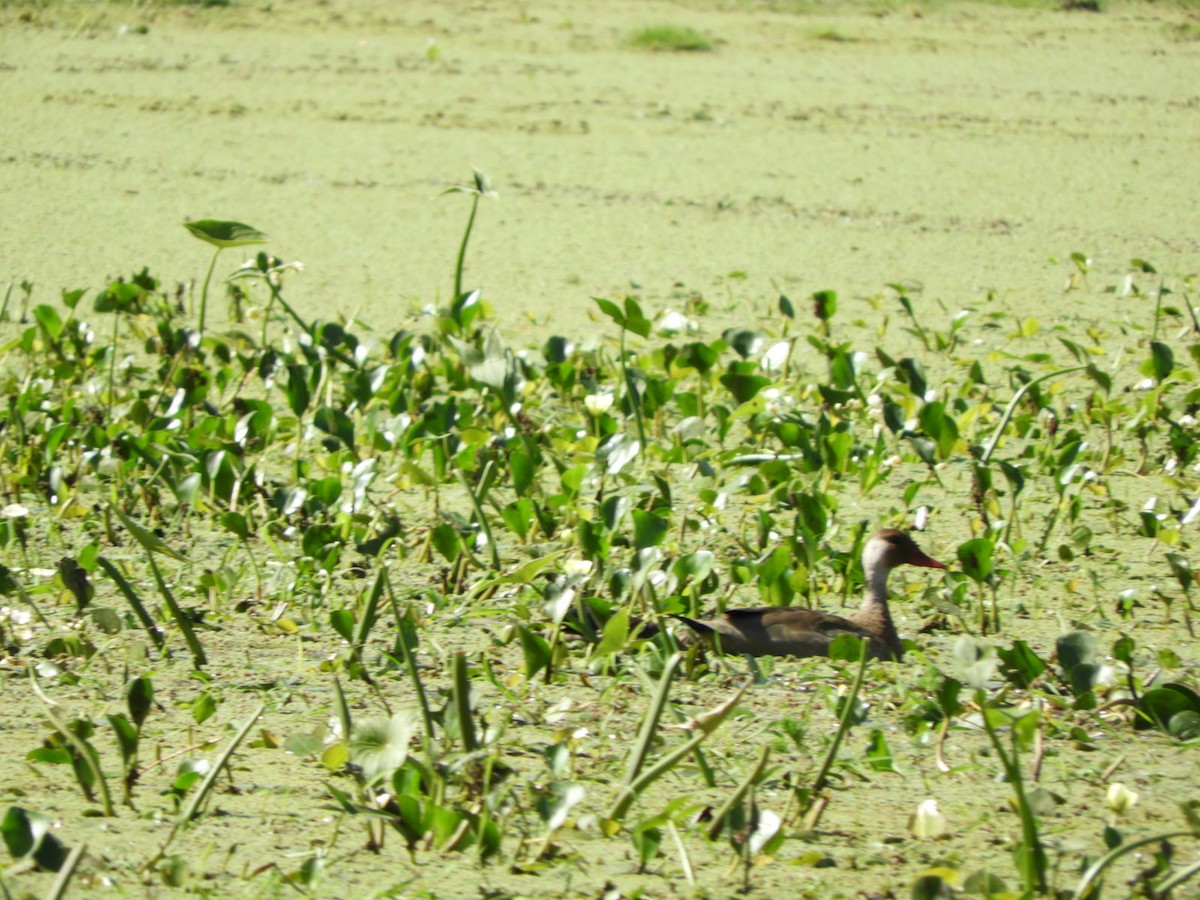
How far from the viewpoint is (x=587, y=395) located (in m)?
2.61

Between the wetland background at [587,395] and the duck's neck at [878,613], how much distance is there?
0.19 feet

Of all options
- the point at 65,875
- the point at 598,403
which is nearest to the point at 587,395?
the point at 598,403

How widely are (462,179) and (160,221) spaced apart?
807 mm

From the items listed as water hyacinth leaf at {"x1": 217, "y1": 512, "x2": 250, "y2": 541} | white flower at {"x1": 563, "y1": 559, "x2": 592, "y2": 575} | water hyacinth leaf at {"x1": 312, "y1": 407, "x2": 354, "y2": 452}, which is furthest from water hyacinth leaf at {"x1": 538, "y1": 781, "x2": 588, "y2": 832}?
water hyacinth leaf at {"x1": 312, "y1": 407, "x2": 354, "y2": 452}

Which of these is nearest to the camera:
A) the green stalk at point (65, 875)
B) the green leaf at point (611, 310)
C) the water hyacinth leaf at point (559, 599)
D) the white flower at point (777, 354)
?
the green stalk at point (65, 875)

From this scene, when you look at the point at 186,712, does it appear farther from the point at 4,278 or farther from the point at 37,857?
the point at 4,278

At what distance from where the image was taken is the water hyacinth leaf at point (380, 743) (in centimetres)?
147

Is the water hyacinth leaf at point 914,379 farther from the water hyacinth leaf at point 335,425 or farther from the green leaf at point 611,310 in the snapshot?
the water hyacinth leaf at point 335,425

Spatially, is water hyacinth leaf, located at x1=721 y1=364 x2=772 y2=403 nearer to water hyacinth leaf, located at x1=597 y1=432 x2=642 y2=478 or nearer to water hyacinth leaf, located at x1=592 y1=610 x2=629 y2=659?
water hyacinth leaf, located at x1=597 y1=432 x2=642 y2=478

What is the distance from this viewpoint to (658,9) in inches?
235

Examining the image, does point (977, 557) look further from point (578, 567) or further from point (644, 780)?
point (644, 780)

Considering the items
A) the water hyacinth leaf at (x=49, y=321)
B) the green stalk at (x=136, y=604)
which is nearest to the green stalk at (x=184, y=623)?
the green stalk at (x=136, y=604)

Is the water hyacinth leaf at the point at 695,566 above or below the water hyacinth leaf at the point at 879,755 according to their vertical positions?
above

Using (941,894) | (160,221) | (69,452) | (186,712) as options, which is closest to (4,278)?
(160,221)
